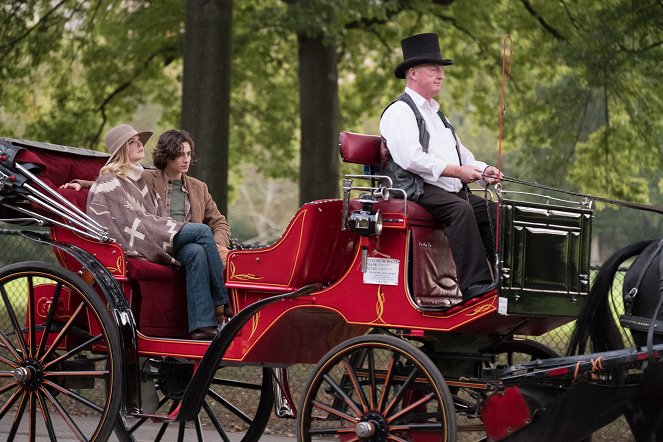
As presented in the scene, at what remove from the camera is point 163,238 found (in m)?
6.51

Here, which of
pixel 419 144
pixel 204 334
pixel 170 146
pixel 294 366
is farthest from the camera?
pixel 294 366

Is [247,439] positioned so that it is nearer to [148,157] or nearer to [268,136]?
[268,136]

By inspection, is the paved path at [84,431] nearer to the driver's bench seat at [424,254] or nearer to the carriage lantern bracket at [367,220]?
the driver's bench seat at [424,254]

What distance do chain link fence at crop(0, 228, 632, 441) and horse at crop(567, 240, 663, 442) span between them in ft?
0.78

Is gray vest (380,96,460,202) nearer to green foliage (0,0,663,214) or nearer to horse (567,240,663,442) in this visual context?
horse (567,240,663,442)

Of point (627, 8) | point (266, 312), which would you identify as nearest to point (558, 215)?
point (266, 312)

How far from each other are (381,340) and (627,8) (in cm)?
759

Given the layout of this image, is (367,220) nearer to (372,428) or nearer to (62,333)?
(372,428)

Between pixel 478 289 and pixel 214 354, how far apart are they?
1503mm

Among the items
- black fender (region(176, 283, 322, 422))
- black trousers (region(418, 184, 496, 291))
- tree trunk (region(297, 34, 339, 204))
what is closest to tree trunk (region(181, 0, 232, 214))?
tree trunk (region(297, 34, 339, 204))

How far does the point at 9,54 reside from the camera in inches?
612

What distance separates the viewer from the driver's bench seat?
5703 millimetres

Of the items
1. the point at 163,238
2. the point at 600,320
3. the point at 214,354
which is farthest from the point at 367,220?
the point at 163,238

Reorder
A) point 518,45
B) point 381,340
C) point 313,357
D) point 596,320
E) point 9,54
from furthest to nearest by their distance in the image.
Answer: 1. point 518,45
2. point 9,54
3. point 313,357
4. point 596,320
5. point 381,340
